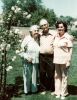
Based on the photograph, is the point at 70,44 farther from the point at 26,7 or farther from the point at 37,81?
the point at 26,7

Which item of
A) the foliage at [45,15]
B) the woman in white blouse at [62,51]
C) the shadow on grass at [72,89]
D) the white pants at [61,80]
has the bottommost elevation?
the shadow on grass at [72,89]

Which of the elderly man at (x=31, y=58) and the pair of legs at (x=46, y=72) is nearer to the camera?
the elderly man at (x=31, y=58)

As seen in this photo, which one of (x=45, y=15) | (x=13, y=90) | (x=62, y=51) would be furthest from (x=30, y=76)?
(x=45, y=15)

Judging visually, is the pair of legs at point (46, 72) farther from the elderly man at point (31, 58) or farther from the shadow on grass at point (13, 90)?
the shadow on grass at point (13, 90)

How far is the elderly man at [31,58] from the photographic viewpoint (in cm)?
864

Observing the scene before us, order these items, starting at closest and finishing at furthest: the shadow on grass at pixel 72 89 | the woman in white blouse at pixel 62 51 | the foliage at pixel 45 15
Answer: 1. the woman in white blouse at pixel 62 51
2. the shadow on grass at pixel 72 89
3. the foliage at pixel 45 15

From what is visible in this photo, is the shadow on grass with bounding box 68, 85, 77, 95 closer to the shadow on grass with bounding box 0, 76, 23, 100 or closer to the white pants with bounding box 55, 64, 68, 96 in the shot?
the white pants with bounding box 55, 64, 68, 96

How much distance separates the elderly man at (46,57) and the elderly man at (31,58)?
0.19 meters

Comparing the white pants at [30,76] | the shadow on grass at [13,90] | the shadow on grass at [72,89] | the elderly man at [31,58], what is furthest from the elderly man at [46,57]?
the shadow on grass at [13,90]

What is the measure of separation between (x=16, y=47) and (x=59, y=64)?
1.28 meters

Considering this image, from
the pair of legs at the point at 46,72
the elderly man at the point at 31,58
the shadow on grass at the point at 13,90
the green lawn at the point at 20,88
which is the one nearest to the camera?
the elderly man at the point at 31,58

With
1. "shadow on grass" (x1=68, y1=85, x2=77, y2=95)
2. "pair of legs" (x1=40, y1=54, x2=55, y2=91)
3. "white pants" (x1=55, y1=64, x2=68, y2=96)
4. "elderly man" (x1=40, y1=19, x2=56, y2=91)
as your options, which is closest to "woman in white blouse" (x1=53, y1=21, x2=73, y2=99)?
"white pants" (x1=55, y1=64, x2=68, y2=96)

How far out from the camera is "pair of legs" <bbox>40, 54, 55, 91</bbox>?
9023mm

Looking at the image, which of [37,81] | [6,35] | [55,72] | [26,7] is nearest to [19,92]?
[37,81]
